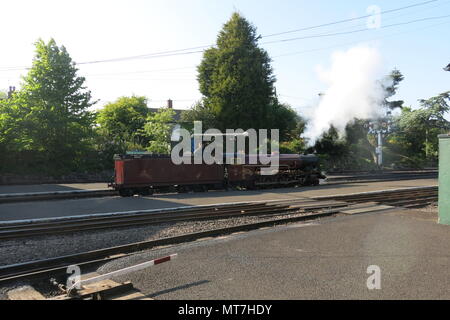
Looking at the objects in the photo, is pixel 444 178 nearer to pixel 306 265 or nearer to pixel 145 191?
pixel 306 265

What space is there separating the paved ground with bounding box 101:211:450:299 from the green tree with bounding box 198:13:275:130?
25.6 m

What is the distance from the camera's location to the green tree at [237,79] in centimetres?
3431

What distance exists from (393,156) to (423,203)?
109 feet

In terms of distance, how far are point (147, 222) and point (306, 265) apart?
578 centimetres

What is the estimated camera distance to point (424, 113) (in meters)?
43.6

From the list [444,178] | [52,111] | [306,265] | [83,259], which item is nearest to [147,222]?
[83,259]

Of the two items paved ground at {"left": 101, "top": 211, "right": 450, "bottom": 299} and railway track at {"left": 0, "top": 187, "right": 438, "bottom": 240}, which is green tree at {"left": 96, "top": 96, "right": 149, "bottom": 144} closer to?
railway track at {"left": 0, "top": 187, "right": 438, "bottom": 240}

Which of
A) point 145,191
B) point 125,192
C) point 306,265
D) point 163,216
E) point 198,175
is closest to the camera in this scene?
point 306,265

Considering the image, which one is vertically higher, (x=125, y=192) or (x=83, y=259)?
(x=125, y=192)

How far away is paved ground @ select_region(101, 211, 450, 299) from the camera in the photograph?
198 inches

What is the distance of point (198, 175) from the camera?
20391 millimetres

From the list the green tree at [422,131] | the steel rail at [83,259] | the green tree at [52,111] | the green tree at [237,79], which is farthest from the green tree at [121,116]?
the steel rail at [83,259]

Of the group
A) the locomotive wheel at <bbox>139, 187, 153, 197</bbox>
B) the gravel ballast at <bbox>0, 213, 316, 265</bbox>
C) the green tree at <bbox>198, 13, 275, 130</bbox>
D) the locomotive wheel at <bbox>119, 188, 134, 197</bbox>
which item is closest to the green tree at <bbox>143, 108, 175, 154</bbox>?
the green tree at <bbox>198, 13, 275, 130</bbox>
